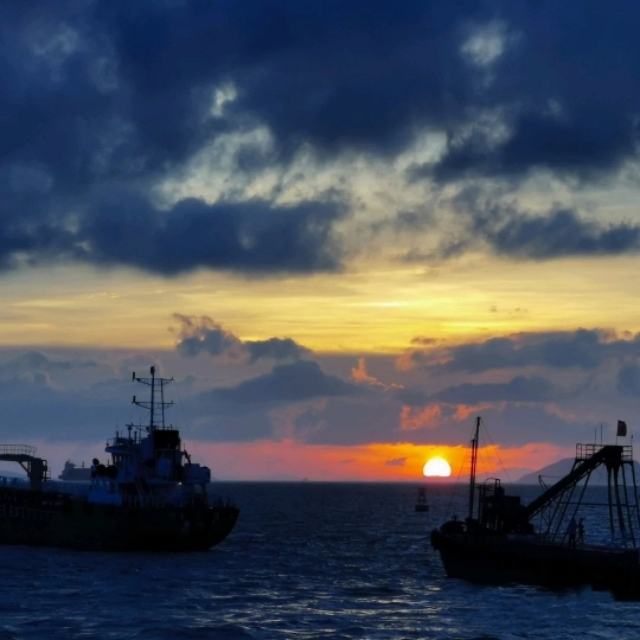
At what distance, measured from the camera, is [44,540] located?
4313 inches

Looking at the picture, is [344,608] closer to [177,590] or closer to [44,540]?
[177,590]

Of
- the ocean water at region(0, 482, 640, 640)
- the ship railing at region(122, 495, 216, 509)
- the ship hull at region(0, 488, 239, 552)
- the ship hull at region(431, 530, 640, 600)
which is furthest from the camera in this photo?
the ship railing at region(122, 495, 216, 509)

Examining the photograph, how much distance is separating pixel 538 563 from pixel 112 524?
38.1m

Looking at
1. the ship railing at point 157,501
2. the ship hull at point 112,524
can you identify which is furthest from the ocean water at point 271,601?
the ship railing at point 157,501

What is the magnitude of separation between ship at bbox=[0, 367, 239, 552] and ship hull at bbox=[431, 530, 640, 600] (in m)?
23.7

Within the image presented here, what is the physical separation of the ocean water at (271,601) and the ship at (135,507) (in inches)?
83.0

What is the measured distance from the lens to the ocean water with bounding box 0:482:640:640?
214 ft

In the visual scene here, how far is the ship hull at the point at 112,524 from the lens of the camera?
3969 inches

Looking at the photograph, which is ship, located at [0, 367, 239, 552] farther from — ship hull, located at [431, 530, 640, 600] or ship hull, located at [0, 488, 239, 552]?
ship hull, located at [431, 530, 640, 600]

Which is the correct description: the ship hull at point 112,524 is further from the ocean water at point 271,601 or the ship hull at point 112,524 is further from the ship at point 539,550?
the ship at point 539,550

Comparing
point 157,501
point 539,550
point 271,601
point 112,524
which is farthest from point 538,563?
point 112,524

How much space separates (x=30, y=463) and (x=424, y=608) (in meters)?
59.6

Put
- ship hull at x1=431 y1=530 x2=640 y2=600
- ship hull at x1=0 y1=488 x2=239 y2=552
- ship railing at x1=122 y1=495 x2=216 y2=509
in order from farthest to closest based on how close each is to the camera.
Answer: ship railing at x1=122 y1=495 x2=216 y2=509
ship hull at x1=0 y1=488 x2=239 y2=552
ship hull at x1=431 y1=530 x2=640 y2=600

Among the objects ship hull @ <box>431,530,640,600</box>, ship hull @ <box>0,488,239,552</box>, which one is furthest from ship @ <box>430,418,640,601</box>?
ship hull @ <box>0,488,239,552</box>
